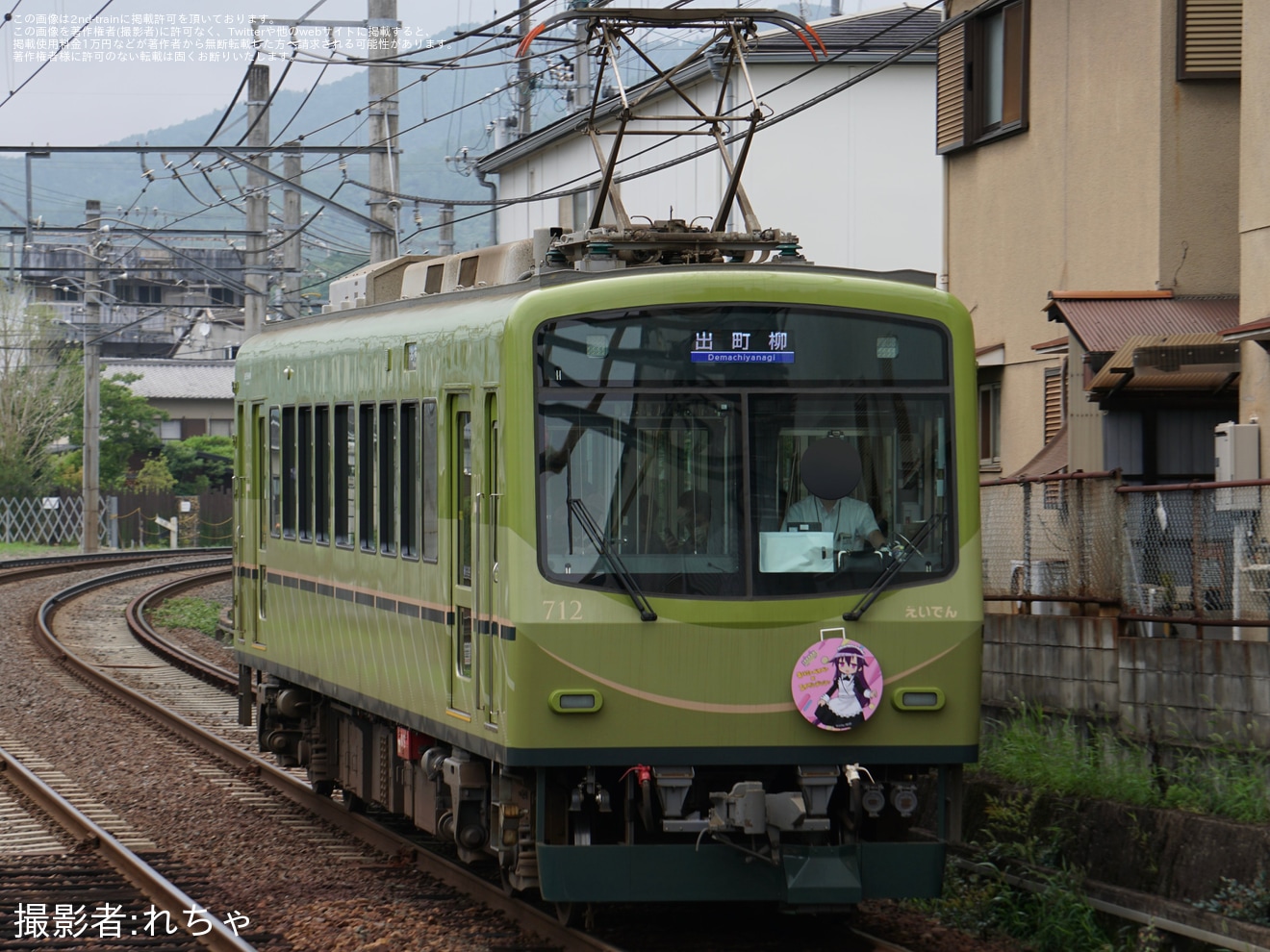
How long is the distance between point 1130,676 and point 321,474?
4.77 metres

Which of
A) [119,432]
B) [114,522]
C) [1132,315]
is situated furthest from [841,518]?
[119,432]

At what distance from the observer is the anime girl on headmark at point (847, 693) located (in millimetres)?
7859

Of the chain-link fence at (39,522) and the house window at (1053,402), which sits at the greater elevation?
the house window at (1053,402)

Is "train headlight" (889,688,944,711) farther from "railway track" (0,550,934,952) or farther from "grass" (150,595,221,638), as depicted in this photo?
"grass" (150,595,221,638)

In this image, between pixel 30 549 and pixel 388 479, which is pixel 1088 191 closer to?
pixel 388 479

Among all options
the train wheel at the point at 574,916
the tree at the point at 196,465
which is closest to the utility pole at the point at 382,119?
the train wheel at the point at 574,916

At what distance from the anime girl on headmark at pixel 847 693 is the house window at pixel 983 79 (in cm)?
917

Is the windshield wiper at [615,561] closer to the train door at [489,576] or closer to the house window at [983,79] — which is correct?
the train door at [489,576]

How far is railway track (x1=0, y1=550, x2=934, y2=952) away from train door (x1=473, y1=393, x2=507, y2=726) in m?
1.12

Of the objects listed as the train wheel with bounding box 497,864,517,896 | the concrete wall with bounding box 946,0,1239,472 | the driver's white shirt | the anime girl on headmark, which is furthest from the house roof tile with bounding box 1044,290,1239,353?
the train wheel with bounding box 497,864,517,896

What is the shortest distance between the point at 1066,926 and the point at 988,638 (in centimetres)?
384

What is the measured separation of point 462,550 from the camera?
28.3 ft

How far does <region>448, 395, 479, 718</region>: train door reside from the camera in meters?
8.45

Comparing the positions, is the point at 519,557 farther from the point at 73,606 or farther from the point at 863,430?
the point at 73,606
